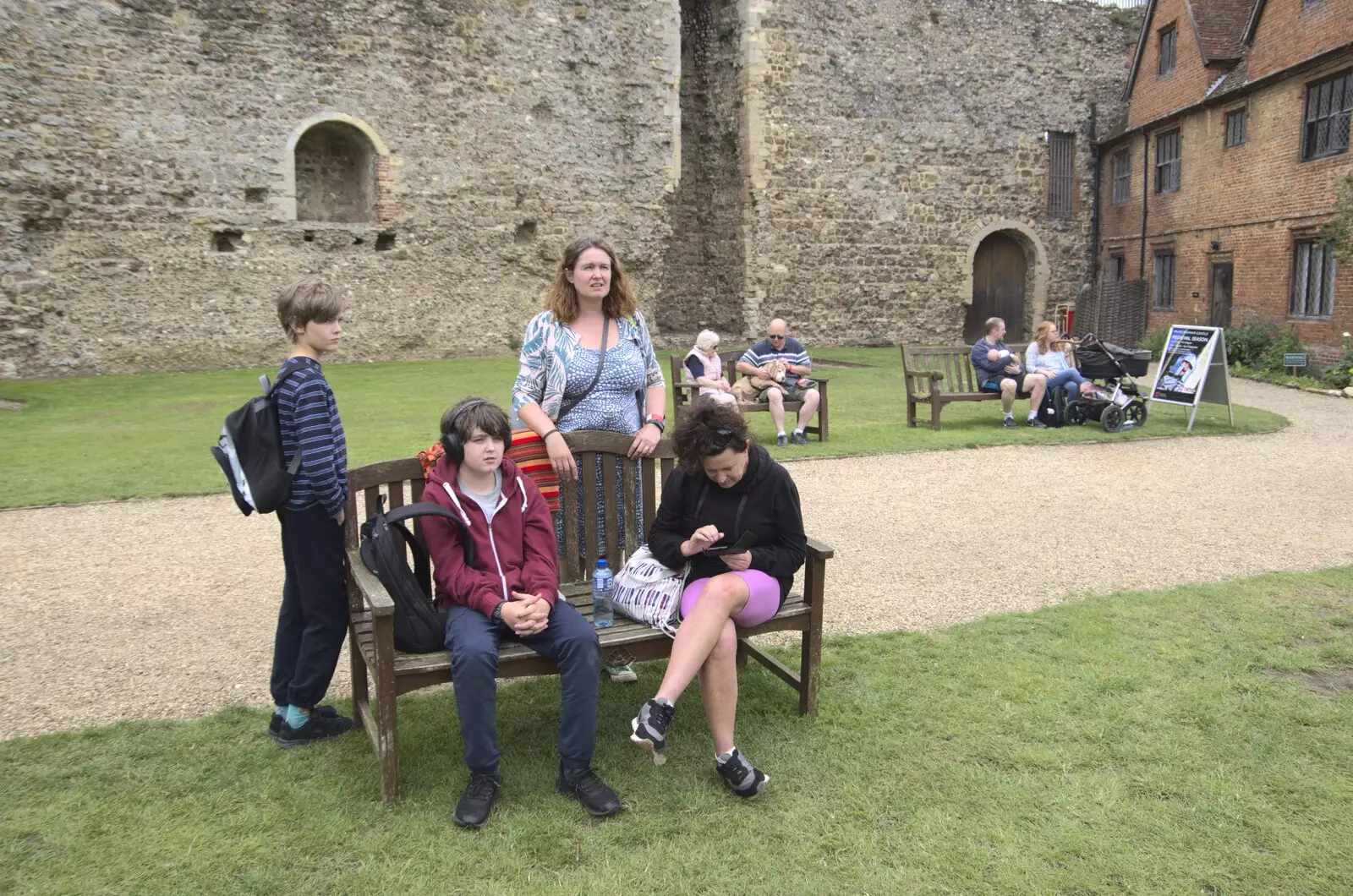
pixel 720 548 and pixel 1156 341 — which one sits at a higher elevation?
pixel 1156 341

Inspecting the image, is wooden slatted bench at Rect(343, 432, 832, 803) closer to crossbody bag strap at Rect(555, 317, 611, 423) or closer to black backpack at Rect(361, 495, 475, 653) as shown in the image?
black backpack at Rect(361, 495, 475, 653)

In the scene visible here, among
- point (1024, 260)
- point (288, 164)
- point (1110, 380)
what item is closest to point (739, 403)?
point (1110, 380)

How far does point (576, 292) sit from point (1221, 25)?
20921 millimetres

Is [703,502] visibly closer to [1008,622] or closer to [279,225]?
[1008,622]

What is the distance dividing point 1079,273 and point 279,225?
59.6 ft

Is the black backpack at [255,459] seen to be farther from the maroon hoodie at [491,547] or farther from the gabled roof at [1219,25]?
the gabled roof at [1219,25]

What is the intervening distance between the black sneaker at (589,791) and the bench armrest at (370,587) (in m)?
0.79

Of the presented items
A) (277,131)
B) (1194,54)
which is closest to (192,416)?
(277,131)

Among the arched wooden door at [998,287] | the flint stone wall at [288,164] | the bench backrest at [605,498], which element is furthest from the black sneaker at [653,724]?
the arched wooden door at [998,287]

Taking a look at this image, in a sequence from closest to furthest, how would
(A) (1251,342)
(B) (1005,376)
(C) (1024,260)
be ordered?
(B) (1005,376)
(A) (1251,342)
(C) (1024,260)

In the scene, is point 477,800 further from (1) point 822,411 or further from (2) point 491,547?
(1) point 822,411

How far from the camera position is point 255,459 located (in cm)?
329

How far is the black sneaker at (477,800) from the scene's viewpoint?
9.87 ft

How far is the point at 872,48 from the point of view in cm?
2133
